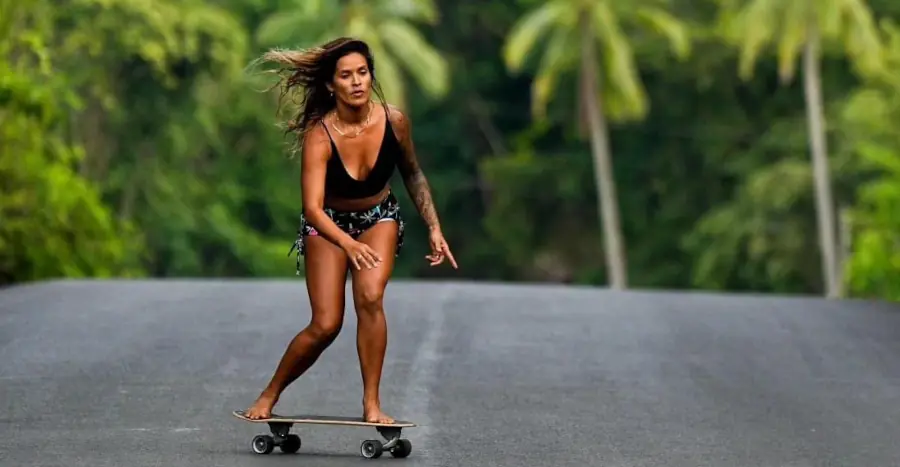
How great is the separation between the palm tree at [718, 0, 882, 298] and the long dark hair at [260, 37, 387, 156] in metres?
43.2

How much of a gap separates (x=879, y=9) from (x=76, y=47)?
74.3ft

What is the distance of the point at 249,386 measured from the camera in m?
13.6

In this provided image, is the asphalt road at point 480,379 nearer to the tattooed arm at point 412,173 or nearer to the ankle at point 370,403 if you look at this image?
the ankle at point 370,403

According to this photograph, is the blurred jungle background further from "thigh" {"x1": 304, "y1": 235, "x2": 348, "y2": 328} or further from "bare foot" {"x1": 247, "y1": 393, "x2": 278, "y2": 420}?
"thigh" {"x1": 304, "y1": 235, "x2": 348, "y2": 328}

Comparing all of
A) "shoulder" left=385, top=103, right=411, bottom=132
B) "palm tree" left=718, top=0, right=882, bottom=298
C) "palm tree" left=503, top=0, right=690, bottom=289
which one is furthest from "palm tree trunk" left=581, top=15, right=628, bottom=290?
"shoulder" left=385, top=103, right=411, bottom=132

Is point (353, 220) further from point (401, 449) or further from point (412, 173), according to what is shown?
point (401, 449)

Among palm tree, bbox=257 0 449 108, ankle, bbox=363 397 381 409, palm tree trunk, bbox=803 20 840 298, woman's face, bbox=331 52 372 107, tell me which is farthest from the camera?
palm tree, bbox=257 0 449 108

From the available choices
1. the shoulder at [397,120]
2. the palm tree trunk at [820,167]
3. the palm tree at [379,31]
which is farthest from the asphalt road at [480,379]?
the palm tree at [379,31]

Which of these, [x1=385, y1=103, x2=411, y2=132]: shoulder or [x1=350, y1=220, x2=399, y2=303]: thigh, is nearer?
[x1=350, y1=220, x2=399, y2=303]: thigh

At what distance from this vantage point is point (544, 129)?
66.1 metres

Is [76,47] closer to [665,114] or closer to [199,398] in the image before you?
[665,114]

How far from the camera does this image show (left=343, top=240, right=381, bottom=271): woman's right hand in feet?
32.0

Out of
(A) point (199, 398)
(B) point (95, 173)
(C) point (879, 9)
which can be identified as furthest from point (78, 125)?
(A) point (199, 398)

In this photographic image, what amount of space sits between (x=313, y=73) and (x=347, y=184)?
0.50m
